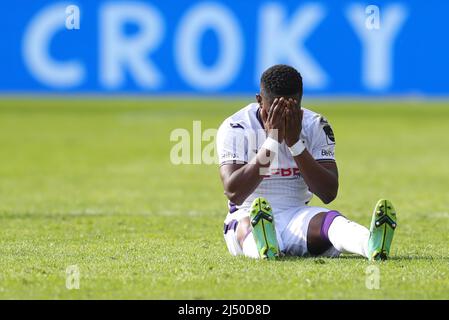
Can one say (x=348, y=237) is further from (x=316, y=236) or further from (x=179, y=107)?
(x=179, y=107)

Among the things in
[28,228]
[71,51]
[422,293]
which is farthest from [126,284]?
[71,51]

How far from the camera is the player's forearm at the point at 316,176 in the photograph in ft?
25.4

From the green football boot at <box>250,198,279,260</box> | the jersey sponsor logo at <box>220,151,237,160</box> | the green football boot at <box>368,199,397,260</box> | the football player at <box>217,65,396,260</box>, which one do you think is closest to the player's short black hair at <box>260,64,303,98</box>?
the football player at <box>217,65,396,260</box>

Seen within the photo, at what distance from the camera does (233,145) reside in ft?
26.3

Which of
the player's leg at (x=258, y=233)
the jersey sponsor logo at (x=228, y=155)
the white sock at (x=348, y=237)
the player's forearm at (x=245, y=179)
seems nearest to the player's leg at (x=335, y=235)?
the white sock at (x=348, y=237)

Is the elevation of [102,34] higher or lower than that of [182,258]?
higher

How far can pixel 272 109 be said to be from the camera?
7598 millimetres

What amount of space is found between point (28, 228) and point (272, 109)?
145 inches

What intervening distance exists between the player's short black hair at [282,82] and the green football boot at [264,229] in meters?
0.78

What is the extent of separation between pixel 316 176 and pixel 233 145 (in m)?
0.67

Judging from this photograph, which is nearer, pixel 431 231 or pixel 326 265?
pixel 326 265

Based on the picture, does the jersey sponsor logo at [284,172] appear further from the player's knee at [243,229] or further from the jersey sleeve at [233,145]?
the player's knee at [243,229]

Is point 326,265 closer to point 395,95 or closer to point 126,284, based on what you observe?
point 126,284

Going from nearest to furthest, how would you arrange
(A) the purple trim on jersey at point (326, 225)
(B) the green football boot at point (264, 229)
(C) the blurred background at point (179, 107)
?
1. (B) the green football boot at point (264, 229)
2. (A) the purple trim on jersey at point (326, 225)
3. (C) the blurred background at point (179, 107)
